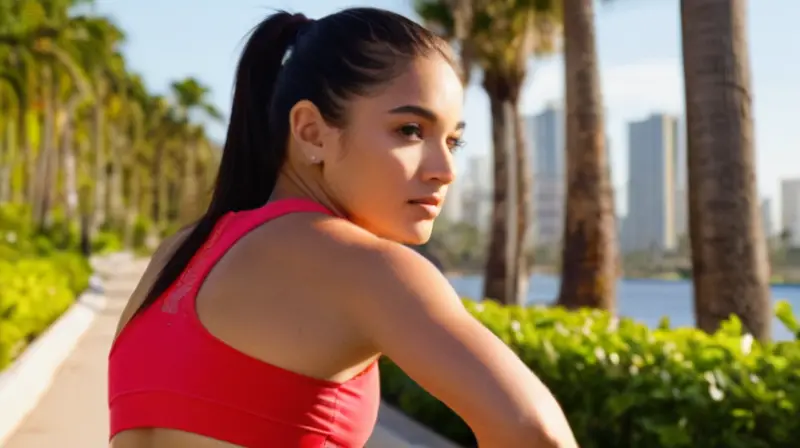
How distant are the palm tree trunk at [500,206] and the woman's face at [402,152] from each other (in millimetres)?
23566

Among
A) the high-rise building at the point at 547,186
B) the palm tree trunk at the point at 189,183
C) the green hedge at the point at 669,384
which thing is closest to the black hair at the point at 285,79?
the green hedge at the point at 669,384

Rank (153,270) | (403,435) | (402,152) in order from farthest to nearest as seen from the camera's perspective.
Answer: (403,435) < (153,270) < (402,152)

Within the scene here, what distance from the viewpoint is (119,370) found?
5.36ft

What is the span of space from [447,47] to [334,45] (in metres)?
0.17

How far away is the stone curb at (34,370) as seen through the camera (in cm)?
783

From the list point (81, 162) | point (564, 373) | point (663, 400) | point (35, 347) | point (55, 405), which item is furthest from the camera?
point (81, 162)

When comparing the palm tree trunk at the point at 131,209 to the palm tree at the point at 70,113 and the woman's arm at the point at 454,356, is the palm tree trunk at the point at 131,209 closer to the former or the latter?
the palm tree at the point at 70,113

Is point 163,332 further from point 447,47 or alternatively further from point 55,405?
point 55,405

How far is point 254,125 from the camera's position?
1791 millimetres

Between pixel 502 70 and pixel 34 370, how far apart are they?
18150mm

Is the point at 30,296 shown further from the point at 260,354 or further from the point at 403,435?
the point at 260,354

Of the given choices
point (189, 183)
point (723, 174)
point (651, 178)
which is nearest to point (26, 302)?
point (723, 174)

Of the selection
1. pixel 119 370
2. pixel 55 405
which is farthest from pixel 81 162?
pixel 119 370

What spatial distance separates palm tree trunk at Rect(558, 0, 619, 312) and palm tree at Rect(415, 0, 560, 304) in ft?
35.0
